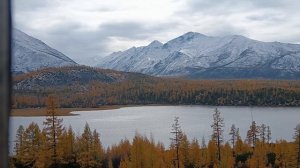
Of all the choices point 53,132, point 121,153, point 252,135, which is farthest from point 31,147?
point 252,135

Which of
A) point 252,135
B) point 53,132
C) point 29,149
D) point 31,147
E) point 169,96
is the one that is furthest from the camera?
Answer: point 169,96

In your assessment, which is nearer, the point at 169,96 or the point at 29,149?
the point at 29,149

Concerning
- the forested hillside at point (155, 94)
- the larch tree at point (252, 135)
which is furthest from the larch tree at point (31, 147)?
the forested hillside at point (155, 94)

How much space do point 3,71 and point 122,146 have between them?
45720mm

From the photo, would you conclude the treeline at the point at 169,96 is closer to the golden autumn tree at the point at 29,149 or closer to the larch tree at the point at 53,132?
the golden autumn tree at the point at 29,149

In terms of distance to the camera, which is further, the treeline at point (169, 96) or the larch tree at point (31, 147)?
the treeline at point (169, 96)

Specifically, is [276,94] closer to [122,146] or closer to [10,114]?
[122,146]

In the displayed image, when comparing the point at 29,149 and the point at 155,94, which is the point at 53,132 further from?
the point at 155,94

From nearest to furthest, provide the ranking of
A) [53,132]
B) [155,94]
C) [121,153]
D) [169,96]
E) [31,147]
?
[53,132]
[31,147]
[121,153]
[169,96]
[155,94]

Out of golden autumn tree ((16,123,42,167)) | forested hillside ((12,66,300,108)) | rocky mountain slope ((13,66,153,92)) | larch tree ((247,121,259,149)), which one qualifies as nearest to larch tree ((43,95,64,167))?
golden autumn tree ((16,123,42,167))

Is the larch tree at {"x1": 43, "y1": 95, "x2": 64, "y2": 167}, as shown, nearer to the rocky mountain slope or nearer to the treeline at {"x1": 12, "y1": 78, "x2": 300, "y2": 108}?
the treeline at {"x1": 12, "y1": 78, "x2": 300, "y2": 108}

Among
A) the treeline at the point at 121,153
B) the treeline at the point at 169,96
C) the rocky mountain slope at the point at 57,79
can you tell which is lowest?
the treeline at the point at 121,153

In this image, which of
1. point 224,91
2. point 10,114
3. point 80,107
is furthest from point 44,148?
point 224,91

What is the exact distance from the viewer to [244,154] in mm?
43875
